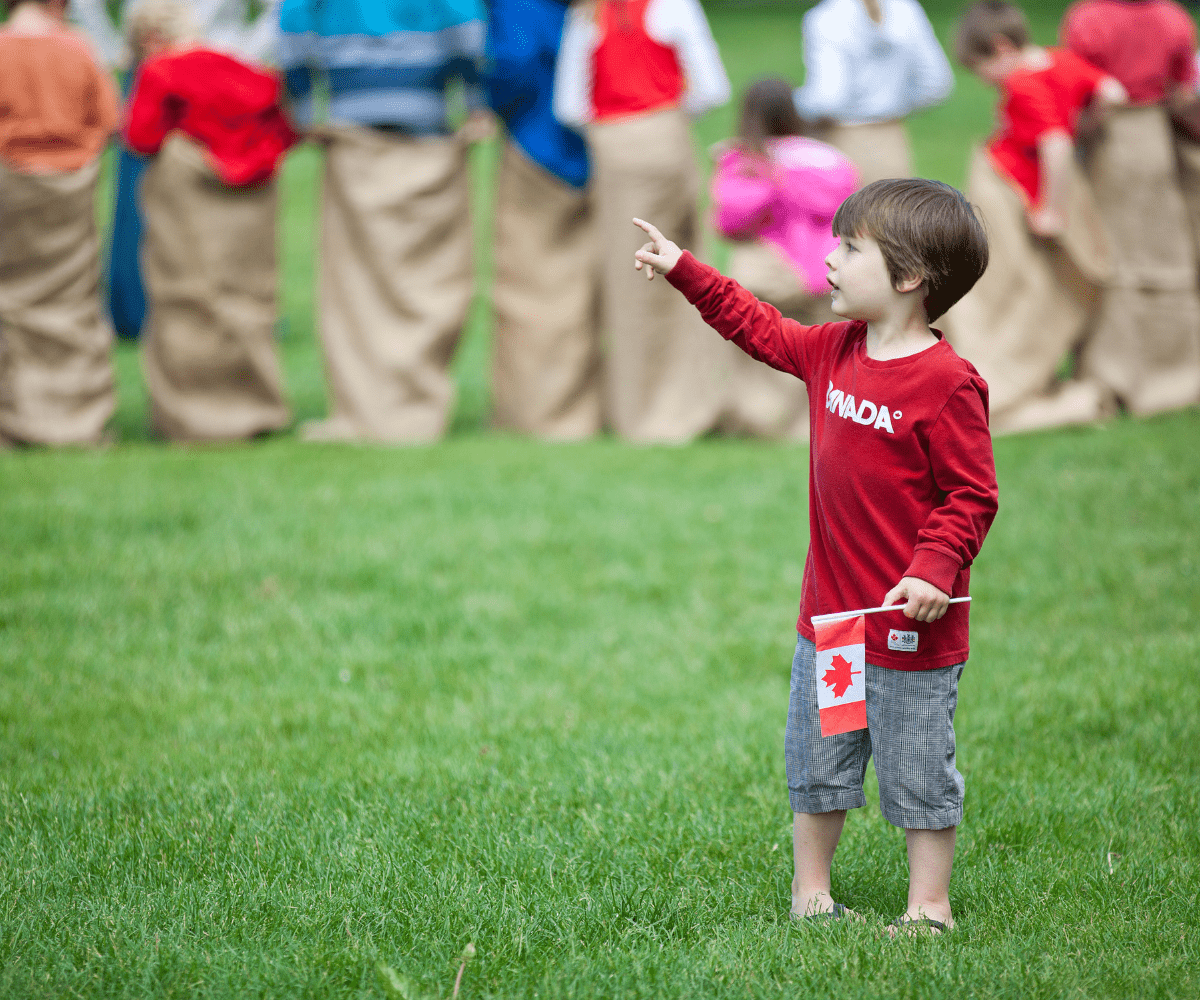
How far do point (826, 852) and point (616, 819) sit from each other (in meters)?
0.68

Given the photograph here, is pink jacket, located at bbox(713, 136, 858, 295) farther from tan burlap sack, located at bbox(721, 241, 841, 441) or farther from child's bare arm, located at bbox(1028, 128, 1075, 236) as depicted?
child's bare arm, located at bbox(1028, 128, 1075, 236)

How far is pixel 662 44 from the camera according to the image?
23.7ft

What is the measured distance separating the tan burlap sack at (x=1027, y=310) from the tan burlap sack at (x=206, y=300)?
4017 millimetres

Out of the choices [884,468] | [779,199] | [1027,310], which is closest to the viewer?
[884,468]

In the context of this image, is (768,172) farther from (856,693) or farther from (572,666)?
(856,693)

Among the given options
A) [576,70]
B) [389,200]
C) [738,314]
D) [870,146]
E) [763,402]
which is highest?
[576,70]

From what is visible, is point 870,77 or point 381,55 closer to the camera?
point 381,55

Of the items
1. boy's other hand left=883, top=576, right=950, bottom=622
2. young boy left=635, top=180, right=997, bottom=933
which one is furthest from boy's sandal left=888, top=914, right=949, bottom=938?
boy's other hand left=883, top=576, right=950, bottom=622

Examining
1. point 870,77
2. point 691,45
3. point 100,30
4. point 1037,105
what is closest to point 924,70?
point 870,77

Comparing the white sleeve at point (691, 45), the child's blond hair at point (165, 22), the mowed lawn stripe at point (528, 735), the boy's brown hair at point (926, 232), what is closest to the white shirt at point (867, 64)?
the white sleeve at point (691, 45)

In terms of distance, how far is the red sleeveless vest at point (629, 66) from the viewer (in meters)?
7.11

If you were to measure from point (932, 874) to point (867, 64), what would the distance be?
227 inches

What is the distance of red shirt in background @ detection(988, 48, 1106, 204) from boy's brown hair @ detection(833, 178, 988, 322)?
4939mm

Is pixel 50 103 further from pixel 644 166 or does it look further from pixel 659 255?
pixel 659 255
